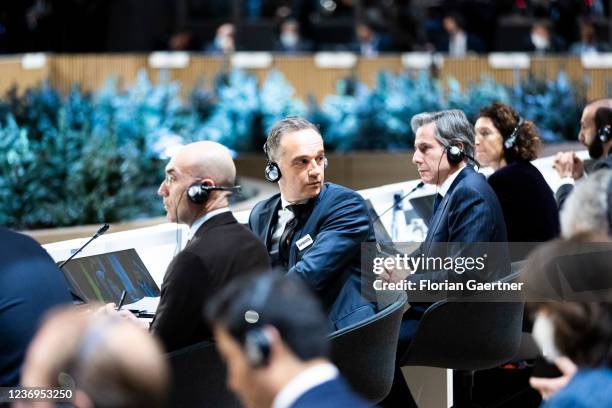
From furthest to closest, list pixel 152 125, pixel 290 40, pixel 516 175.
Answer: pixel 290 40
pixel 152 125
pixel 516 175

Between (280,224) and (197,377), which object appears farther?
(280,224)

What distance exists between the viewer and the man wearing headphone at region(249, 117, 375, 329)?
397 cm

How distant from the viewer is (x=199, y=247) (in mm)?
3305

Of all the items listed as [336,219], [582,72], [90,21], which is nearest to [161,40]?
[90,21]

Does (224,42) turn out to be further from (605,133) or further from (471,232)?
(471,232)

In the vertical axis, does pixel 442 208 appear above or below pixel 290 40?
below

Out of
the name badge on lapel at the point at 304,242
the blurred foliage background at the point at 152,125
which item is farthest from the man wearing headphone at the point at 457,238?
the blurred foliage background at the point at 152,125

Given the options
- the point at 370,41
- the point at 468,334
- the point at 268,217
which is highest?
the point at 370,41

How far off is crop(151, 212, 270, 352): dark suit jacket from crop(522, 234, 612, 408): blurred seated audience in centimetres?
111

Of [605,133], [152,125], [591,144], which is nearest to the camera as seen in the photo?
[605,133]

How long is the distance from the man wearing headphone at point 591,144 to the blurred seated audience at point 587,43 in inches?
315

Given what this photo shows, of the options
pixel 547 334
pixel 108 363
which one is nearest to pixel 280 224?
pixel 547 334

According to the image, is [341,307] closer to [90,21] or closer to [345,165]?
[345,165]

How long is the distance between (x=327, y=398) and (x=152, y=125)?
6624 millimetres
